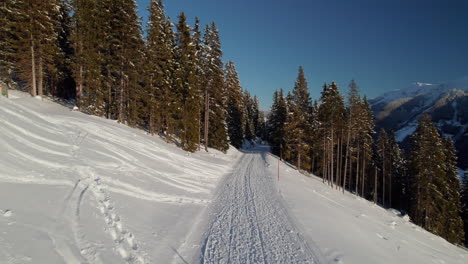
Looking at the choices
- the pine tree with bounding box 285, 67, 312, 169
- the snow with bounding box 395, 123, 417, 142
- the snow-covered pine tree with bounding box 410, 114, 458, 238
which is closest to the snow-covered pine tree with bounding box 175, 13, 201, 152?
the pine tree with bounding box 285, 67, 312, 169

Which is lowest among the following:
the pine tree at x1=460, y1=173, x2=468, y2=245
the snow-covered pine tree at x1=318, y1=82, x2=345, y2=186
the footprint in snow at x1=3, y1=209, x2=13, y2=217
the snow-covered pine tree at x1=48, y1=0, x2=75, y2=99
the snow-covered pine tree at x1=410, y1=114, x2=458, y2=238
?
the pine tree at x1=460, y1=173, x2=468, y2=245

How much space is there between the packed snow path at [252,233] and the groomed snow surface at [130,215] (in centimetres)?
4

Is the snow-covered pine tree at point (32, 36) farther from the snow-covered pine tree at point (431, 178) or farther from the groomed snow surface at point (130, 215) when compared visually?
the snow-covered pine tree at point (431, 178)

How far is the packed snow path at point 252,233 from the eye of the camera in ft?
19.1

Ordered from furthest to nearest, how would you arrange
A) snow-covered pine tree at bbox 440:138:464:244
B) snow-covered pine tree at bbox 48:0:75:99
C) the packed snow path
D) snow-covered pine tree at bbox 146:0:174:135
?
snow-covered pine tree at bbox 48:0:75:99
snow-covered pine tree at bbox 440:138:464:244
snow-covered pine tree at bbox 146:0:174:135
the packed snow path

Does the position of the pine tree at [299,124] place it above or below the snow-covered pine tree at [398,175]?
above

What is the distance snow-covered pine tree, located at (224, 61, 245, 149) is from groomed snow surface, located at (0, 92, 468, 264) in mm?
29054

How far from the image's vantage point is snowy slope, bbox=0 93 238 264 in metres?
4.38

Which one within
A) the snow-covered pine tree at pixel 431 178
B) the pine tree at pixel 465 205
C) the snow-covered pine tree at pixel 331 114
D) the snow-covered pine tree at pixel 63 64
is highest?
the snow-covered pine tree at pixel 63 64

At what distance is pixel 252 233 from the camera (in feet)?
23.5

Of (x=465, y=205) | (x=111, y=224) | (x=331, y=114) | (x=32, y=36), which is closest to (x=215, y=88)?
(x=331, y=114)

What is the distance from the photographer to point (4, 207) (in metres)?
4.73

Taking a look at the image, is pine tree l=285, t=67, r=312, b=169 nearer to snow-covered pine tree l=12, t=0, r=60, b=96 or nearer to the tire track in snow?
the tire track in snow

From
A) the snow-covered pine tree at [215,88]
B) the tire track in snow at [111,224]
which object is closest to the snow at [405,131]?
the snow-covered pine tree at [215,88]
